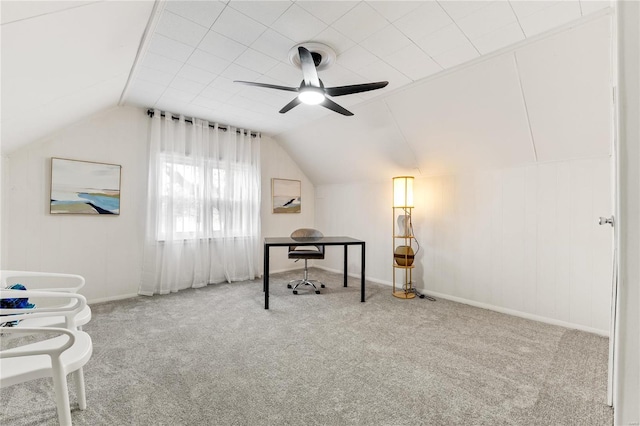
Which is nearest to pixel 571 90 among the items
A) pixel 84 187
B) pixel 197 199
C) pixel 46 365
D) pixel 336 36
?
pixel 336 36

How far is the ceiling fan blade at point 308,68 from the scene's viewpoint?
81.6 inches

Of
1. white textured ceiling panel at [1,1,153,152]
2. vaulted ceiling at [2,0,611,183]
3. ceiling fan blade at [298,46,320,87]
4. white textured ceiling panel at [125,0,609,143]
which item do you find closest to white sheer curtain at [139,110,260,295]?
vaulted ceiling at [2,0,611,183]

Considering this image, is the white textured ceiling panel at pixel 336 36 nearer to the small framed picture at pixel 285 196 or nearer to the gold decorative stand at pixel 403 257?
the gold decorative stand at pixel 403 257

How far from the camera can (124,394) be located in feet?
5.85

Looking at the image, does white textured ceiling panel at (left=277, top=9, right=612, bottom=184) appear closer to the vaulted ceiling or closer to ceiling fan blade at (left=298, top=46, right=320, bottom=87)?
the vaulted ceiling

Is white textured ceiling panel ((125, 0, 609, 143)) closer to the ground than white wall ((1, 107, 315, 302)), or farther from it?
farther from it

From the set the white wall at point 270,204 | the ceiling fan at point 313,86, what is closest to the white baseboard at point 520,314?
the white wall at point 270,204

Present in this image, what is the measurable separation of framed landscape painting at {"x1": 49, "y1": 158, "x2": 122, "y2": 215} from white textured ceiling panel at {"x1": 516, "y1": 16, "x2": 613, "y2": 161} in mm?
4841

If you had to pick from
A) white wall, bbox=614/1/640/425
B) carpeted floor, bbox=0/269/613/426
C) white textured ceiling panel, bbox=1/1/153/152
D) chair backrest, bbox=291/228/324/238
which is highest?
white textured ceiling panel, bbox=1/1/153/152

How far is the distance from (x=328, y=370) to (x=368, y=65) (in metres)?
2.77

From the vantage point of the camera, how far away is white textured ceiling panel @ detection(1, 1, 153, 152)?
1312 mm

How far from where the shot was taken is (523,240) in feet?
10.6

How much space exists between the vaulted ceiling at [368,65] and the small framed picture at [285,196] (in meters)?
1.86

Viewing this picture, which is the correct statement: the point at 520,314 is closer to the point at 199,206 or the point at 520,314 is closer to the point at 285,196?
the point at 285,196
